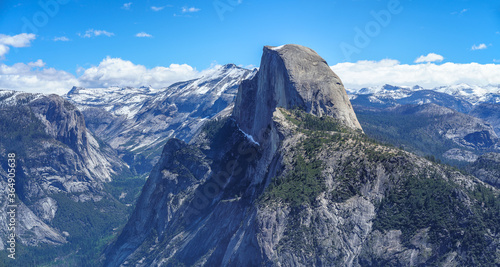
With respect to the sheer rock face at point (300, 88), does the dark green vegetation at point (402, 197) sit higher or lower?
lower

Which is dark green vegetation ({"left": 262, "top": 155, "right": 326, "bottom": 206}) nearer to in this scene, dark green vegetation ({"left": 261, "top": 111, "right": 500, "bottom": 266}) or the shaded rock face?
dark green vegetation ({"left": 261, "top": 111, "right": 500, "bottom": 266})

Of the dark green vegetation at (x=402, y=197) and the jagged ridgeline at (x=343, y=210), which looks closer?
the dark green vegetation at (x=402, y=197)

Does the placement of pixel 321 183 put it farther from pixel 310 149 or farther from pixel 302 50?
pixel 302 50
